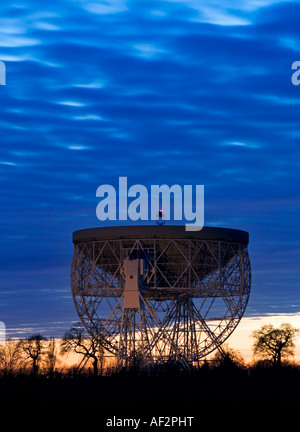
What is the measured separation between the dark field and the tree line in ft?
14.7

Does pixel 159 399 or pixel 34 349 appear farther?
pixel 34 349

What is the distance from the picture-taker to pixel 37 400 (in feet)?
235

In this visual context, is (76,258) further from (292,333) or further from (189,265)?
(292,333)

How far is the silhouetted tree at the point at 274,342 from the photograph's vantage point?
123625 millimetres

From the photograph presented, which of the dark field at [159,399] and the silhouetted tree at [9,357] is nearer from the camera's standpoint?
the dark field at [159,399]

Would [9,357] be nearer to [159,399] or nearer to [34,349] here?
[34,349]

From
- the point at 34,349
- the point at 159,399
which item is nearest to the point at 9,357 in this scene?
the point at 34,349

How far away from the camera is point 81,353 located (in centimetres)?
10556

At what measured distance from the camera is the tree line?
103500 millimetres

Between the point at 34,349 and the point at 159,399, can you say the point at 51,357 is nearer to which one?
the point at 34,349

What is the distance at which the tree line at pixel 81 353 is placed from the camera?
104m

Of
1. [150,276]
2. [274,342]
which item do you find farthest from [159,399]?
[274,342]

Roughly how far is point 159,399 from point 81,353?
112 ft

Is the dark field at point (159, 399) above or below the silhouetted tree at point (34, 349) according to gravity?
below
